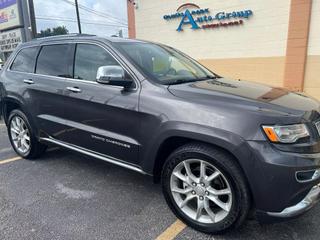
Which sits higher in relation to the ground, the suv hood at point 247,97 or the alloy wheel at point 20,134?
the suv hood at point 247,97

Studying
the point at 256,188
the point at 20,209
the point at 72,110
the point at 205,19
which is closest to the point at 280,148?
the point at 256,188

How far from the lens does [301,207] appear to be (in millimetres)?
2398

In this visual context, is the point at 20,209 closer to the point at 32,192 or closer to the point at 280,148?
the point at 32,192

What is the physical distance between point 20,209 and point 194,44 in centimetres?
1093

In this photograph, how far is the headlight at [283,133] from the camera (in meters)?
2.31

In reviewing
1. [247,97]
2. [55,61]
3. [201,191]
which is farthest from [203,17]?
[201,191]

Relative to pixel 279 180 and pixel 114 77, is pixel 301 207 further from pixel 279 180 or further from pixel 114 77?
pixel 114 77

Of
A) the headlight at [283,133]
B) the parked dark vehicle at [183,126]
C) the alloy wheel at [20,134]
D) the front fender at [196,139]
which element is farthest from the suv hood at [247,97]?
the alloy wheel at [20,134]

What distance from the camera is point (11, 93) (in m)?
4.56

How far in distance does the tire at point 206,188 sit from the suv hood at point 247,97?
0.44 meters

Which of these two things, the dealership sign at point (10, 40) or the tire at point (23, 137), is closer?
the tire at point (23, 137)

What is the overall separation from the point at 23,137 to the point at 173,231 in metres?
2.98

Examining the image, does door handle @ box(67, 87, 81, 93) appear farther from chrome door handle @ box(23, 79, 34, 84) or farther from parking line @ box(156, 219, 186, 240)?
parking line @ box(156, 219, 186, 240)

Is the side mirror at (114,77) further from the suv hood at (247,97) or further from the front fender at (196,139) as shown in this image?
the front fender at (196,139)
